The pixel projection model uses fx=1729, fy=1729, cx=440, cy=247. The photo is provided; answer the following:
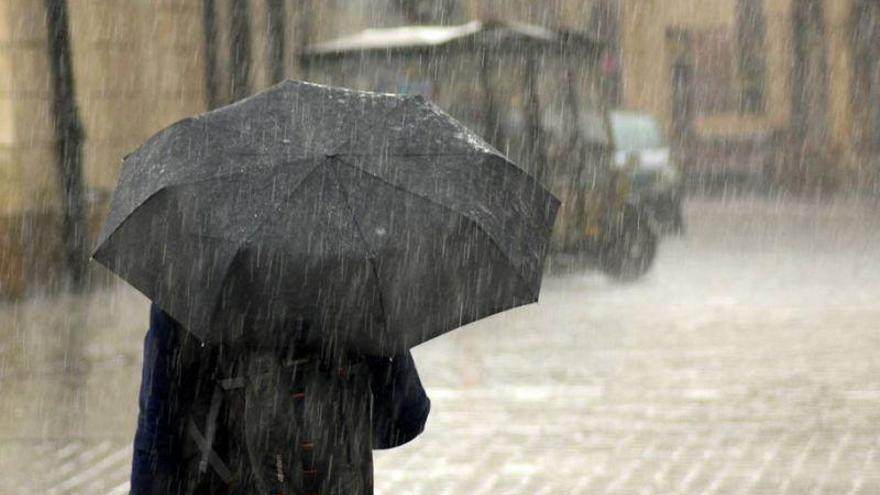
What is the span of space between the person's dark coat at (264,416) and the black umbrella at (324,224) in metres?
0.11

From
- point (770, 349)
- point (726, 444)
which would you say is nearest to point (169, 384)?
point (726, 444)

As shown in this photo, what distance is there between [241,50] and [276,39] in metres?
1.94

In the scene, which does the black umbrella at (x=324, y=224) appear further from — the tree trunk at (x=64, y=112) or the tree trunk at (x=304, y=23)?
the tree trunk at (x=304, y=23)

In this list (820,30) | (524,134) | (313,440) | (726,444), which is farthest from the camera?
(820,30)

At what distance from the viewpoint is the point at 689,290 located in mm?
15055

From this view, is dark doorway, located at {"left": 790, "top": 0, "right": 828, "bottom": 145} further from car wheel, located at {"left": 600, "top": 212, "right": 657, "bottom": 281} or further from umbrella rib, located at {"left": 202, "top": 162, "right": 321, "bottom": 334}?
umbrella rib, located at {"left": 202, "top": 162, "right": 321, "bottom": 334}

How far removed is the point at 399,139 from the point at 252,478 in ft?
2.26

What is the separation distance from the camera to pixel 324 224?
3.08 meters

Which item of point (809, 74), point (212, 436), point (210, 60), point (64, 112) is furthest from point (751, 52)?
point (212, 436)

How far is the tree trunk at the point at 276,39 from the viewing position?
916 inches

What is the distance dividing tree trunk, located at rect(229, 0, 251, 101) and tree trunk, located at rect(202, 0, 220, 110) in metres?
0.61

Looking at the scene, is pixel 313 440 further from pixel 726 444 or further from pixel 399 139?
pixel 726 444

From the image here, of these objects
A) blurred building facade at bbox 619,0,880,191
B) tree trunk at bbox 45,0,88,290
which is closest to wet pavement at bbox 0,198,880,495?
tree trunk at bbox 45,0,88,290

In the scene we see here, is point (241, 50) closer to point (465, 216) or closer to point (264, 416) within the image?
point (465, 216)
